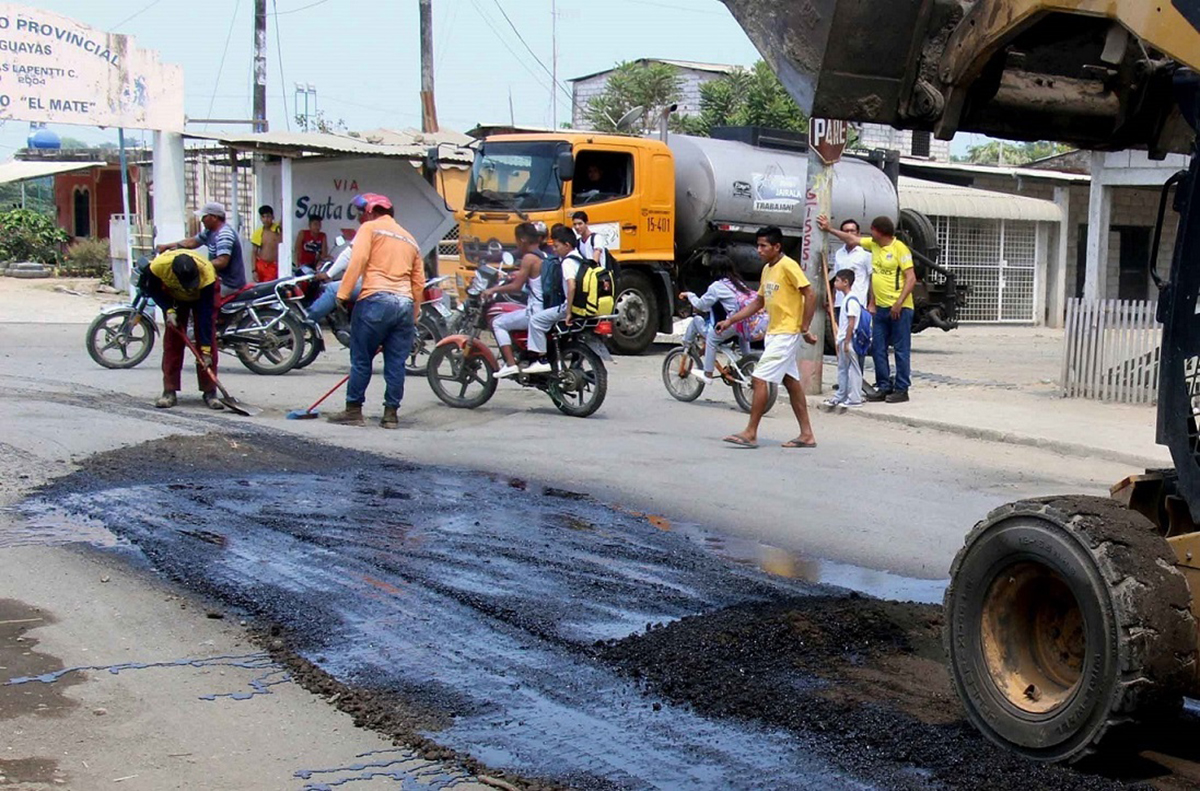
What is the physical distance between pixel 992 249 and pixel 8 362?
878 inches

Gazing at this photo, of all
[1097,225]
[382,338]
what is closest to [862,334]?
[382,338]

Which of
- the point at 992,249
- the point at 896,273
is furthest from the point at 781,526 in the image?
the point at 992,249

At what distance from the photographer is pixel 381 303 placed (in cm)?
1191

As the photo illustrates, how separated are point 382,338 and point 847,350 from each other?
5262 millimetres

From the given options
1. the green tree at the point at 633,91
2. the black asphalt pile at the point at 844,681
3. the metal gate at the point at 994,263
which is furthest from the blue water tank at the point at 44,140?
the black asphalt pile at the point at 844,681

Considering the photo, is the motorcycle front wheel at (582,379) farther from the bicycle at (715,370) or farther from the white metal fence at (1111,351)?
the white metal fence at (1111,351)

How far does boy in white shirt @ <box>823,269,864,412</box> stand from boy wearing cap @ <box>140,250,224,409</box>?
253 inches

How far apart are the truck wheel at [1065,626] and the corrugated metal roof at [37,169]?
112 feet

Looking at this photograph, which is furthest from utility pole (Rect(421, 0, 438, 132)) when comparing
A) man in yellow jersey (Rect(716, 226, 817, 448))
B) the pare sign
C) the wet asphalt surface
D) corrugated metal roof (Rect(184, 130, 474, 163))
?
the wet asphalt surface

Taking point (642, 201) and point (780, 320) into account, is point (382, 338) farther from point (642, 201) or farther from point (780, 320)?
point (642, 201)

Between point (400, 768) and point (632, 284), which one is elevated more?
point (632, 284)

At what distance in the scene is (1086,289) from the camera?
2166 centimetres

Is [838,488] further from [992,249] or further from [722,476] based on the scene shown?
[992,249]

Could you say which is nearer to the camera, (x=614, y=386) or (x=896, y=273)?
(x=896, y=273)
